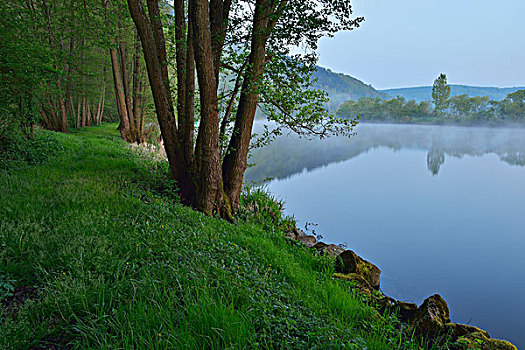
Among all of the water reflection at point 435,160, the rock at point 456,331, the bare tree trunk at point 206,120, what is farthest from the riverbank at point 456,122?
the bare tree trunk at point 206,120

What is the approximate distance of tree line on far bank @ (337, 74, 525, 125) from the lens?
69.7 metres

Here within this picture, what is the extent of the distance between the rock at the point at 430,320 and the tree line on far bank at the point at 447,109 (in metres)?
62.3

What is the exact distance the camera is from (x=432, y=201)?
1605 cm

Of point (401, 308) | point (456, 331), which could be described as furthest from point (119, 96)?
point (456, 331)

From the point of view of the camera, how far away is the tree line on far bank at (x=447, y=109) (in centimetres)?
6969

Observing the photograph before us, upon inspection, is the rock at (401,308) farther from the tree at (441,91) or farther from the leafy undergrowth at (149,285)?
the tree at (441,91)

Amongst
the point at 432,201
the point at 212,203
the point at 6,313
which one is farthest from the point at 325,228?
the point at 6,313

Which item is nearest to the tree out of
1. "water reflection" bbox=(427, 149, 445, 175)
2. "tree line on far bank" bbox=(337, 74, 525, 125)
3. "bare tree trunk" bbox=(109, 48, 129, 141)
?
"tree line on far bank" bbox=(337, 74, 525, 125)

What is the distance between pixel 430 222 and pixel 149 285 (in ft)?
42.8

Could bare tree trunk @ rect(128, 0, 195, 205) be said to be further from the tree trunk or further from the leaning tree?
the tree trunk

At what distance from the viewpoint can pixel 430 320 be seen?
13.4 ft

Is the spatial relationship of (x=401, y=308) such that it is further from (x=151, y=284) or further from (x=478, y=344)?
(x=151, y=284)

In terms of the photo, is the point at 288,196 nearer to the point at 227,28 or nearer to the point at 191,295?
the point at 227,28

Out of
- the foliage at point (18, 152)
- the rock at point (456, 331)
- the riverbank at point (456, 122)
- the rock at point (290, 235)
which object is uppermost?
the riverbank at point (456, 122)
